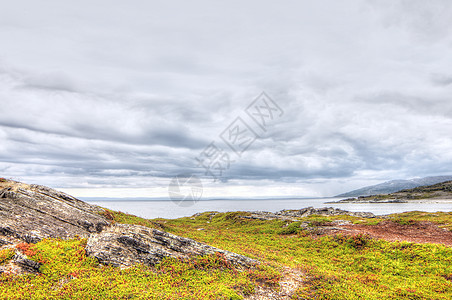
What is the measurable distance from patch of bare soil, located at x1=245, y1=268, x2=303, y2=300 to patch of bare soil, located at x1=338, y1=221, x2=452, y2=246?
72.7ft

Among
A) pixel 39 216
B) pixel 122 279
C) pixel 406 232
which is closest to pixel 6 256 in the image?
pixel 122 279

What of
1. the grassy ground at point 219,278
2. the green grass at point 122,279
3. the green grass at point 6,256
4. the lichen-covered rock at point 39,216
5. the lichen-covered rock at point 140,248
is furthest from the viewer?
the lichen-covered rock at point 39,216

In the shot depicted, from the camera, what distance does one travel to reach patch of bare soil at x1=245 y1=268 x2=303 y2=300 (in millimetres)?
16844

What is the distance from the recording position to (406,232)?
41750 millimetres

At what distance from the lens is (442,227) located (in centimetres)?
4312

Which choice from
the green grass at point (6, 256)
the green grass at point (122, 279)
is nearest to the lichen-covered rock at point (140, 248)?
the green grass at point (122, 279)

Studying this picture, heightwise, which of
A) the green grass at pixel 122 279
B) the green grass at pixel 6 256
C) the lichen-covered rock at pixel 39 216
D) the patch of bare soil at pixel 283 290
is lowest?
the patch of bare soil at pixel 283 290

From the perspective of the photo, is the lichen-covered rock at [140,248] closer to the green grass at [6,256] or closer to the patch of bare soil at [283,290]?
the patch of bare soil at [283,290]

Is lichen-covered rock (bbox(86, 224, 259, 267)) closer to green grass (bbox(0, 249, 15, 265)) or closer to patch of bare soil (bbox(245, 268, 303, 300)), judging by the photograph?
patch of bare soil (bbox(245, 268, 303, 300))

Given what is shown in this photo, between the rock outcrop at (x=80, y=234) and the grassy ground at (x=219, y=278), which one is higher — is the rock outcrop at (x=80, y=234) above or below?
above

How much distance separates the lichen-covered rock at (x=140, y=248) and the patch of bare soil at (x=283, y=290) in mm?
3269

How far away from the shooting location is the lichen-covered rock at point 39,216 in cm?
2241

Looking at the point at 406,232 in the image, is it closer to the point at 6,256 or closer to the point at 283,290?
the point at 283,290

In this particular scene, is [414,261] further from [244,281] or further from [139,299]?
[139,299]
